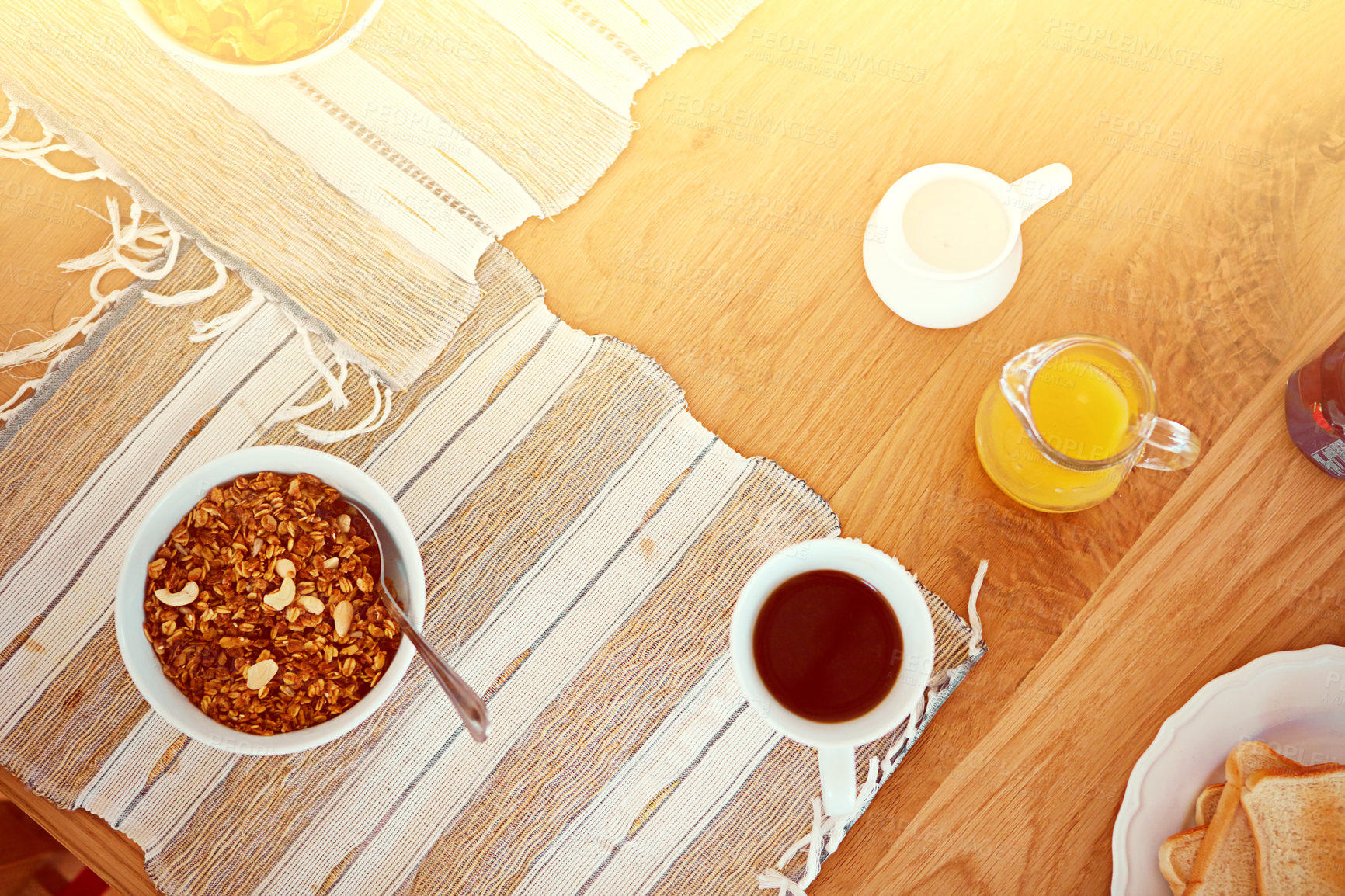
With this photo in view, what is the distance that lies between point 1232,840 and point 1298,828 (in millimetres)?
67

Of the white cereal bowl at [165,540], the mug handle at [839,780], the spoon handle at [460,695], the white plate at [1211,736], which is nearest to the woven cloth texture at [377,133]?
the white cereal bowl at [165,540]

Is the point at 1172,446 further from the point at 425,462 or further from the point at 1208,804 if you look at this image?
the point at 425,462

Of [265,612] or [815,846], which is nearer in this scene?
[265,612]

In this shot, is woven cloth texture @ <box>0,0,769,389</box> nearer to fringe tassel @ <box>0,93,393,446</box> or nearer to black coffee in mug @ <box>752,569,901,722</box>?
fringe tassel @ <box>0,93,393,446</box>

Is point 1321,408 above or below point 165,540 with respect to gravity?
above

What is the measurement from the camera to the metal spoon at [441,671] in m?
0.67

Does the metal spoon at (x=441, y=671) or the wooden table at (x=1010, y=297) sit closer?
the metal spoon at (x=441, y=671)

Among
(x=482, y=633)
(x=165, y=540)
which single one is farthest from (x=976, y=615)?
(x=165, y=540)

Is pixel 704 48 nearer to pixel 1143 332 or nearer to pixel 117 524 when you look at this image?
pixel 1143 332

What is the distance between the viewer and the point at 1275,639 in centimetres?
86

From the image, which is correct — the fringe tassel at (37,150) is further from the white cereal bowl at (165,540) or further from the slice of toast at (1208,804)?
the slice of toast at (1208,804)

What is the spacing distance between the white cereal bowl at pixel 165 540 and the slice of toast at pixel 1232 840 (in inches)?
30.1

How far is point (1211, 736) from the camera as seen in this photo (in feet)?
2.68

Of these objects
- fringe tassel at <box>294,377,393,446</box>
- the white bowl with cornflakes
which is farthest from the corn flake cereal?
fringe tassel at <box>294,377,393,446</box>
